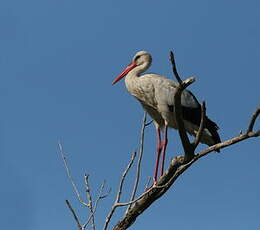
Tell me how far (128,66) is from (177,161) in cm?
410

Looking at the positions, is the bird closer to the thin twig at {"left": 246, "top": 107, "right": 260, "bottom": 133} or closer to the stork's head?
the stork's head

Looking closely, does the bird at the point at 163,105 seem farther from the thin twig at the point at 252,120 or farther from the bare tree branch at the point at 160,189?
the thin twig at the point at 252,120

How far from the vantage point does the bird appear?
31.8ft

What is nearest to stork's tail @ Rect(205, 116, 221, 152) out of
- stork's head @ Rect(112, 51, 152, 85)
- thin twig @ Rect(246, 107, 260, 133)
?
stork's head @ Rect(112, 51, 152, 85)

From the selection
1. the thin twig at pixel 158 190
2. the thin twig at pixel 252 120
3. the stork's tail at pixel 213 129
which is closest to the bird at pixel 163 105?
the stork's tail at pixel 213 129

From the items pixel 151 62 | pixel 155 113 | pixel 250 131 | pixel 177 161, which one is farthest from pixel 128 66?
pixel 250 131

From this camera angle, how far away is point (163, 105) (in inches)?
385

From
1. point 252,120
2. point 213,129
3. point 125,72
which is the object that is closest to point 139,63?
point 125,72

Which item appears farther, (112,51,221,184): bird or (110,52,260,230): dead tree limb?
(112,51,221,184): bird

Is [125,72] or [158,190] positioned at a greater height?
[125,72]

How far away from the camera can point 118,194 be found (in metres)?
6.92

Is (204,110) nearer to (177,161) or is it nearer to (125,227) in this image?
(177,161)

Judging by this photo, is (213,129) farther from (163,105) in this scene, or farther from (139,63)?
(139,63)

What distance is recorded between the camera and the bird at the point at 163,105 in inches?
382
